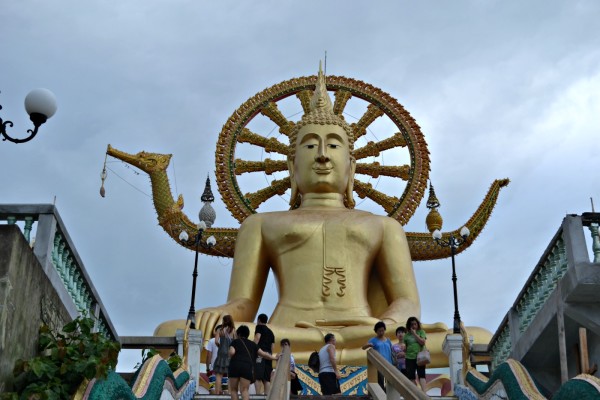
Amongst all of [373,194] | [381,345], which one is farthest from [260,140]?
[381,345]

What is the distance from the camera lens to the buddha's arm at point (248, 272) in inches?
549

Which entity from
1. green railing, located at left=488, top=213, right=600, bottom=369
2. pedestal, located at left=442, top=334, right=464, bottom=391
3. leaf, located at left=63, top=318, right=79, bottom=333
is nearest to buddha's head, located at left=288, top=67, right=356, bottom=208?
green railing, located at left=488, top=213, right=600, bottom=369

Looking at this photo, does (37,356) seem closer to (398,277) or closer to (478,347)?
(478,347)

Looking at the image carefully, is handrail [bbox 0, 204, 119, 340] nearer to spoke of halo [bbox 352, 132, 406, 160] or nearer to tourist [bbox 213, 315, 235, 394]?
tourist [bbox 213, 315, 235, 394]

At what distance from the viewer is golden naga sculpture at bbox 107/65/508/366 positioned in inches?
527

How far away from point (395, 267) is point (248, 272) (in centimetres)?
210

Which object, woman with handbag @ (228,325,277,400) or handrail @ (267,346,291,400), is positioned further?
woman with handbag @ (228,325,277,400)

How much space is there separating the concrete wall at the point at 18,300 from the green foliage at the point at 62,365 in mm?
99

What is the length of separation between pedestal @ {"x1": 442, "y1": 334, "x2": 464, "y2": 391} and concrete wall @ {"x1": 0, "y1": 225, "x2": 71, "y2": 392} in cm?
468

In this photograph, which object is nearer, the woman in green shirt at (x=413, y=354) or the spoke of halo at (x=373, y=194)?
the woman in green shirt at (x=413, y=354)

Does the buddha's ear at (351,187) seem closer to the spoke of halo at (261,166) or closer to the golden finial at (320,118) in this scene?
the golden finial at (320,118)

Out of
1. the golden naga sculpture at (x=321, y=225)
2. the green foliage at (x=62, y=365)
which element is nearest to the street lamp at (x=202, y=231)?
the golden naga sculpture at (x=321, y=225)

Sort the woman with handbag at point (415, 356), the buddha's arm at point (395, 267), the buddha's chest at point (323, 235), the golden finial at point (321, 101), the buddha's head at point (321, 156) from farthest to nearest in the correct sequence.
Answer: the golden finial at point (321, 101)
the buddha's head at point (321, 156)
the buddha's chest at point (323, 235)
the buddha's arm at point (395, 267)
the woman with handbag at point (415, 356)

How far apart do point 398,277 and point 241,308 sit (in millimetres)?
2276
